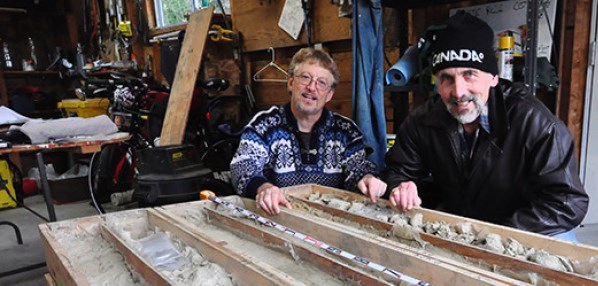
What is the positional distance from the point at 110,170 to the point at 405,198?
2.93 m

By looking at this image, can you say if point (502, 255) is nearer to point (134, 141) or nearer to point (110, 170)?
point (134, 141)

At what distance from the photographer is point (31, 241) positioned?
9.61ft

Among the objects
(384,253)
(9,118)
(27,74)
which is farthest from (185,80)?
(27,74)

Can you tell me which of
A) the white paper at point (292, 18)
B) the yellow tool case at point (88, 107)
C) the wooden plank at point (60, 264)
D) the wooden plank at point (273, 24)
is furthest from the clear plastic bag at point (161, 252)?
the yellow tool case at point (88, 107)

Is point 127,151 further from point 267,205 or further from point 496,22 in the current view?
point 496,22

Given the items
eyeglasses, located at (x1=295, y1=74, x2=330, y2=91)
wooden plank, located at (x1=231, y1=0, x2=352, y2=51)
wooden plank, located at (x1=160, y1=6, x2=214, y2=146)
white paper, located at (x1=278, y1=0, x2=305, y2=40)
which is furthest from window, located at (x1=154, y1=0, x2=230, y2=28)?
eyeglasses, located at (x1=295, y1=74, x2=330, y2=91)

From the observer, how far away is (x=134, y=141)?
3.30m

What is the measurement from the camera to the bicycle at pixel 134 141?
10.4ft

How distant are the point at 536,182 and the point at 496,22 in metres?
1.07

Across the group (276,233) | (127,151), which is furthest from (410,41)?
(127,151)

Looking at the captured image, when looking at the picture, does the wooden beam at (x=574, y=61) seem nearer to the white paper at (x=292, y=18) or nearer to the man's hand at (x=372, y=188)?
the man's hand at (x=372, y=188)

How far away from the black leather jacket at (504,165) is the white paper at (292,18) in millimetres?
1605

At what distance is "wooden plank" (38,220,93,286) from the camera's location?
2.76 ft

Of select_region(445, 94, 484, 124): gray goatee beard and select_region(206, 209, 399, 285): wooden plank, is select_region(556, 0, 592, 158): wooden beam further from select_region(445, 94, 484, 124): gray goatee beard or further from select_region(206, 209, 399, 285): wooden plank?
select_region(206, 209, 399, 285): wooden plank
